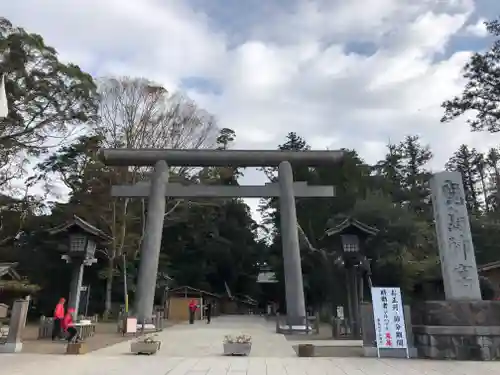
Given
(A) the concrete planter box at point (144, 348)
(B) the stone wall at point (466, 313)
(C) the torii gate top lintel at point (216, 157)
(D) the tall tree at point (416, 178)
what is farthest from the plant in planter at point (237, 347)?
(D) the tall tree at point (416, 178)

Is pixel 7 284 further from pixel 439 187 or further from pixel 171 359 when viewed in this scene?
pixel 439 187

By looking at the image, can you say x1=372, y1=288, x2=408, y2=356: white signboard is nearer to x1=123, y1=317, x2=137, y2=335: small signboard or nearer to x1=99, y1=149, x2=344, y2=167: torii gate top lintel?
x1=123, y1=317, x2=137, y2=335: small signboard

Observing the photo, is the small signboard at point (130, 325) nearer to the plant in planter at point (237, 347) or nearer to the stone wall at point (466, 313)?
the plant in planter at point (237, 347)

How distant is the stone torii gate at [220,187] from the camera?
58.7 ft

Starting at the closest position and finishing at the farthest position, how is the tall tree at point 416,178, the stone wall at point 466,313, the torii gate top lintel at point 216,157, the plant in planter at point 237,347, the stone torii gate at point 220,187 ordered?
1. the stone wall at point 466,313
2. the plant in planter at point 237,347
3. the stone torii gate at point 220,187
4. the torii gate top lintel at point 216,157
5. the tall tree at point 416,178

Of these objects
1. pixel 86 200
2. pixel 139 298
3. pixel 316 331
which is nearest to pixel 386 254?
pixel 316 331

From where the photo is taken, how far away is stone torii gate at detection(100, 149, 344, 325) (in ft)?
58.7

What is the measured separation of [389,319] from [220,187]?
10.6 m

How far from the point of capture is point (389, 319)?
1020 centimetres

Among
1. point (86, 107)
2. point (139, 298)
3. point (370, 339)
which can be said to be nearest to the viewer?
point (370, 339)

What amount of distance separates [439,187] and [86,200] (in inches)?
940

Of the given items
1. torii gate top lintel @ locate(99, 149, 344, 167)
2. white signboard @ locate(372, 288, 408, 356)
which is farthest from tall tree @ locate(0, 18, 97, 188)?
white signboard @ locate(372, 288, 408, 356)

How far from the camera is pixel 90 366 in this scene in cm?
827

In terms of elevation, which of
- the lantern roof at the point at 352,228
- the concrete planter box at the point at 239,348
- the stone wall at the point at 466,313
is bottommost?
the concrete planter box at the point at 239,348
